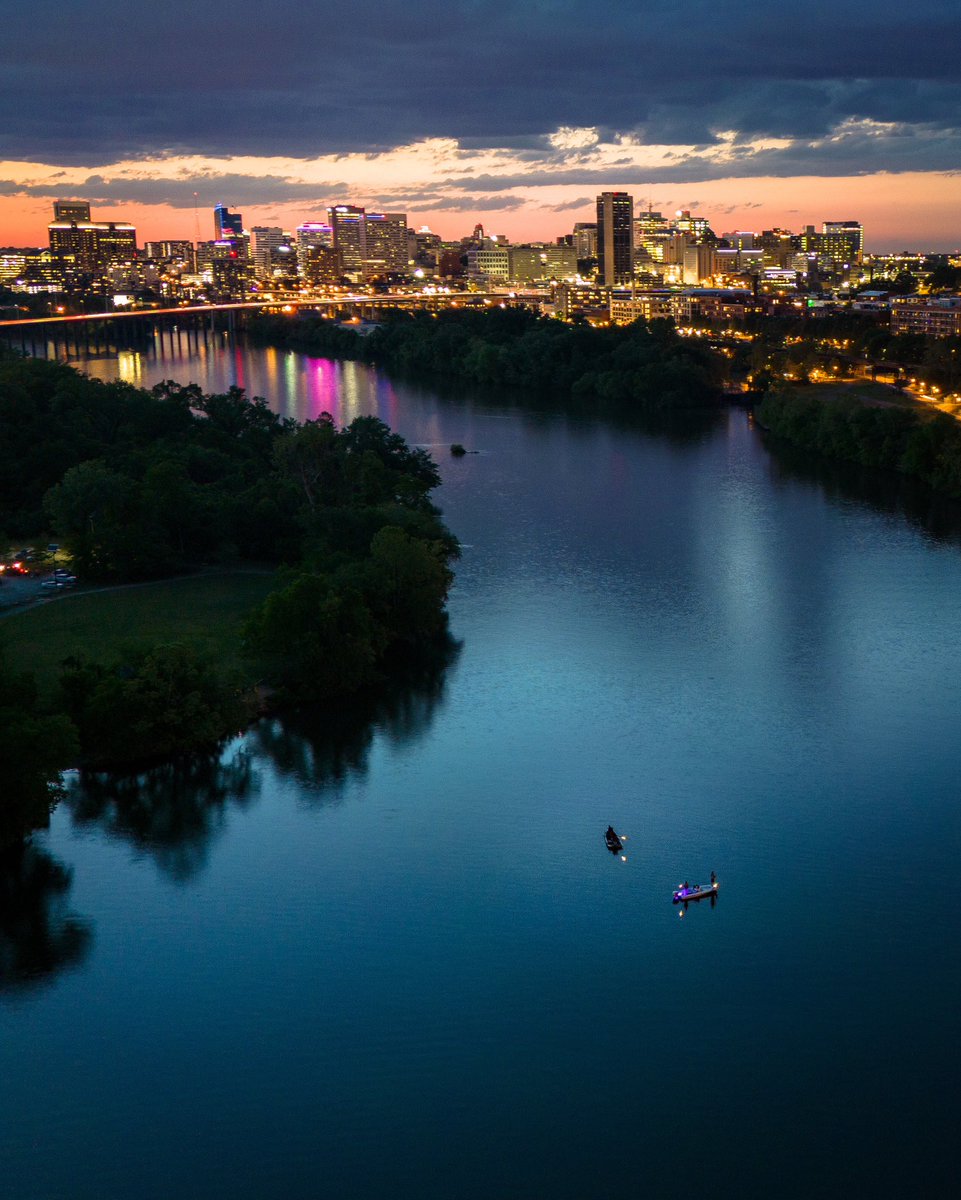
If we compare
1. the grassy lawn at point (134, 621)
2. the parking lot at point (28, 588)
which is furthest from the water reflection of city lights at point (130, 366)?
the grassy lawn at point (134, 621)

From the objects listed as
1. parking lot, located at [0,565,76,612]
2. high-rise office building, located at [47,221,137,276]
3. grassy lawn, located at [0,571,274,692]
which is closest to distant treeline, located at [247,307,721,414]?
grassy lawn, located at [0,571,274,692]

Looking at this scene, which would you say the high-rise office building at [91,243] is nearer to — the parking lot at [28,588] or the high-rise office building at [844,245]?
the high-rise office building at [844,245]

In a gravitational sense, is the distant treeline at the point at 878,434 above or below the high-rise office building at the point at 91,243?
below

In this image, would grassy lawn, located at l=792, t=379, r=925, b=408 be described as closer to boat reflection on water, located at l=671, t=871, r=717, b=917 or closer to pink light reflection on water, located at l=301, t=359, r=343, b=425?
pink light reflection on water, located at l=301, t=359, r=343, b=425

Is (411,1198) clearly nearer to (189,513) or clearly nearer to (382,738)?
(382,738)

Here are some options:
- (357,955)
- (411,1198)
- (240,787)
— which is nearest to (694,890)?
(357,955)
